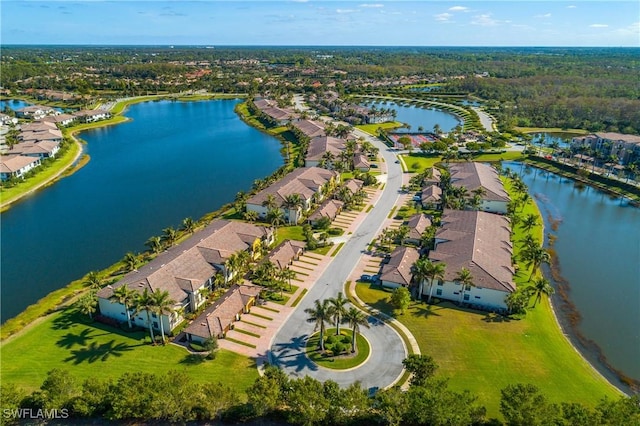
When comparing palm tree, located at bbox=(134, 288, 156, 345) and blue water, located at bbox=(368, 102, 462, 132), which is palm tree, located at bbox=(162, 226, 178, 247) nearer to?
palm tree, located at bbox=(134, 288, 156, 345)

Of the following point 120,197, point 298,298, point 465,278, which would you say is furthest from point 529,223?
point 120,197

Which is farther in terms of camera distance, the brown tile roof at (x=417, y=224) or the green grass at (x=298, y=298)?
the brown tile roof at (x=417, y=224)

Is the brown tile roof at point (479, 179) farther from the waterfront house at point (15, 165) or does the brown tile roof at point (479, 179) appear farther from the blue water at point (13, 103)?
the blue water at point (13, 103)

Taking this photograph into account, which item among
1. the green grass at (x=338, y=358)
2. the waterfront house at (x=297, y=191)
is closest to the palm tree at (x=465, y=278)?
the green grass at (x=338, y=358)

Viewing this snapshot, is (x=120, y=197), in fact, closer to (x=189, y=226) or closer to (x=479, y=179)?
(x=189, y=226)

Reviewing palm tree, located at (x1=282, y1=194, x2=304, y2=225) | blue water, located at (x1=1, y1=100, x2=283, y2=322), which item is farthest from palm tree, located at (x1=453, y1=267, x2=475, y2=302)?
blue water, located at (x1=1, y1=100, x2=283, y2=322)

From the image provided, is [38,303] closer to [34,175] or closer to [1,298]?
[1,298]
